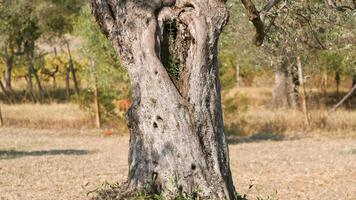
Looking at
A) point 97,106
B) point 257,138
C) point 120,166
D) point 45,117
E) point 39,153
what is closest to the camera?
point 120,166

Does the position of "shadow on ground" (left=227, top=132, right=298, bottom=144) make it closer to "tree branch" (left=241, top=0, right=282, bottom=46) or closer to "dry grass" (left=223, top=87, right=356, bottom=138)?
"dry grass" (left=223, top=87, right=356, bottom=138)

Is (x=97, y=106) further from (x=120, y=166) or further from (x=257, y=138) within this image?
(x=120, y=166)

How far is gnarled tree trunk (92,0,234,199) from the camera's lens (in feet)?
26.6

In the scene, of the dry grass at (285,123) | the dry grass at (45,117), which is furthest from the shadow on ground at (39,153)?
the dry grass at (45,117)

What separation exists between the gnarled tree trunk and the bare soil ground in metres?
1.28

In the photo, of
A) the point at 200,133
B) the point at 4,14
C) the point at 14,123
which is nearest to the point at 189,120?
the point at 200,133

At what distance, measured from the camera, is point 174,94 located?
8.23 metres

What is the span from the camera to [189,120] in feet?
26.9

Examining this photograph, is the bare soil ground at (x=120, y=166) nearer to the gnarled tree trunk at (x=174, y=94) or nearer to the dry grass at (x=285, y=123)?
the gnarled tree trunk at (x=174, y=94)

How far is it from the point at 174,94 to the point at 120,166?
30.1 ft

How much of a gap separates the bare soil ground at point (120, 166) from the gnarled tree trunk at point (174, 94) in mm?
1276

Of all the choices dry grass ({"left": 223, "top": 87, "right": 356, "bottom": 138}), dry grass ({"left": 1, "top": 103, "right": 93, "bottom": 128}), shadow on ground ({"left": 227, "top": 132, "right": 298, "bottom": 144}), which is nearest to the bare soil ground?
shadow on ground ({"left": 227, "top": 132, "right": 298, "bottom": 144})

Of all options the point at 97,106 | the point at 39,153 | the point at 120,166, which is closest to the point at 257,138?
the point at 97,106

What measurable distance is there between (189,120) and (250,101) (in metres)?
34.5
